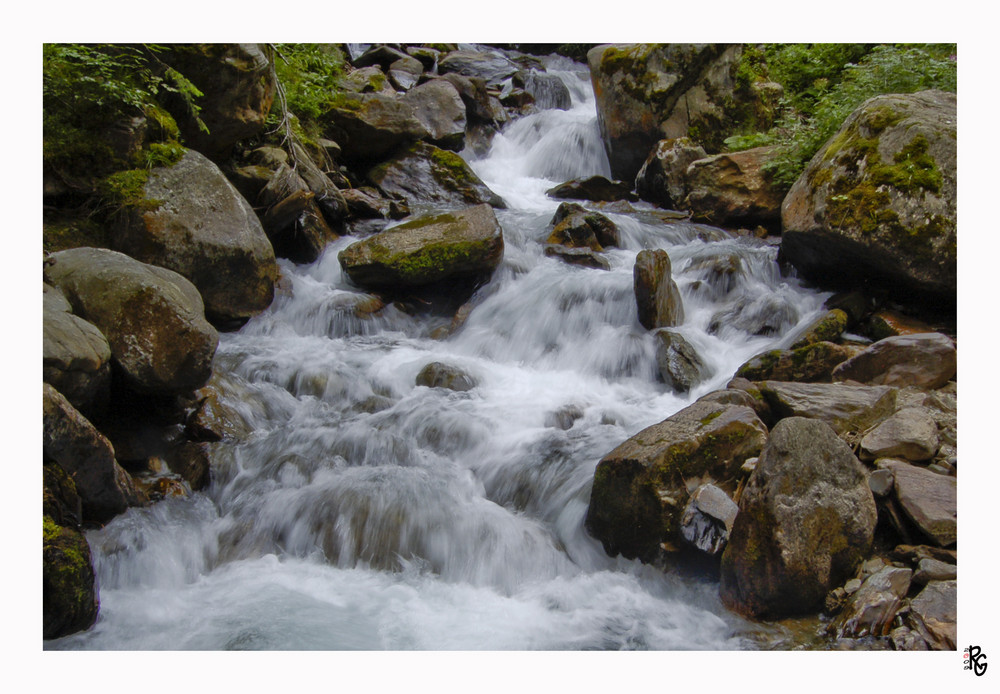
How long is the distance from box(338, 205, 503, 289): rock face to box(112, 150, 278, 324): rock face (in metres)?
1.09

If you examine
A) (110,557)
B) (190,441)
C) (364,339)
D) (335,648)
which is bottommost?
(335,648)

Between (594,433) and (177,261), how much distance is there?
13.1 feet

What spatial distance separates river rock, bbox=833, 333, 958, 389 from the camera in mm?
4156

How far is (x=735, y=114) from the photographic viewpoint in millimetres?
10422

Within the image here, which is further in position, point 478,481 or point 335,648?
point 478,481

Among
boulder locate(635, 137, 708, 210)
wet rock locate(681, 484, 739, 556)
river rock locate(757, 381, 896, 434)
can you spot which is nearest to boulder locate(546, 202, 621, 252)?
boulder locate(635, 137, 708, 210)

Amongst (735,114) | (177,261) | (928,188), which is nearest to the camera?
(928,188)

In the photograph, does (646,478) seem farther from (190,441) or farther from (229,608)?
(190,441)

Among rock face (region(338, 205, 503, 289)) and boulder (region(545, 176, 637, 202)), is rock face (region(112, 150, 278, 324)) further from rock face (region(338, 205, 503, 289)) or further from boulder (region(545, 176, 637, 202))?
boulder (region(545, 176, 637, 202))

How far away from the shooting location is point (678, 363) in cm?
589

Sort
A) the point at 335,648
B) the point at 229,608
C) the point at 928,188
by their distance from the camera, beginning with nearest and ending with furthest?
the point at 335,648 < the point at 229,608 < the point at 928,188

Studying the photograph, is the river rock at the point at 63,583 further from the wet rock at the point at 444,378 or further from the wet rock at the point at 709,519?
the wet rock at the point at 444,378

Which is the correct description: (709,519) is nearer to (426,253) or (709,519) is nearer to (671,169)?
(426,253)

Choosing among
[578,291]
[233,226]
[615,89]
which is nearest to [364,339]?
[233,226]
